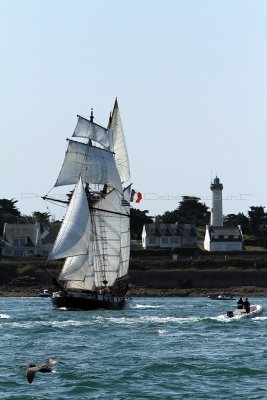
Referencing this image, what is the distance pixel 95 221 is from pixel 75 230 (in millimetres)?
8980

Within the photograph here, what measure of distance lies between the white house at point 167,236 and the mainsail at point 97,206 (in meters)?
63.2

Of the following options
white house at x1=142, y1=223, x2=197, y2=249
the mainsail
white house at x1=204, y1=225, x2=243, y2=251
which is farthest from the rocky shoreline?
the mainsail

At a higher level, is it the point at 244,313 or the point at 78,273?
the point at 78,273

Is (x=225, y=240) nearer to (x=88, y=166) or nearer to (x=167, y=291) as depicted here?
(x=167, y=291)

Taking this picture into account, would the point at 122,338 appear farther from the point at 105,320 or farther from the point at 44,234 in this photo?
the point at 44,234

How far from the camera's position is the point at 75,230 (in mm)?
98125

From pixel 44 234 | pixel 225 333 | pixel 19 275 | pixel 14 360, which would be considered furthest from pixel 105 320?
pixel 44 234

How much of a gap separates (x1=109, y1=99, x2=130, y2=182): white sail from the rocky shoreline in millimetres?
30576

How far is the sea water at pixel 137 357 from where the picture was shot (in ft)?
153

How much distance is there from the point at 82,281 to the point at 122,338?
35739 millimetres

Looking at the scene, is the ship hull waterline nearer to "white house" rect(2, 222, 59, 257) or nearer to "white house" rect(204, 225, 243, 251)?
"white house" rect(2, 222, 59, 257)

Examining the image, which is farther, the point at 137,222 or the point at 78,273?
the point at 137,222

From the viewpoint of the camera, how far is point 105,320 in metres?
84.6

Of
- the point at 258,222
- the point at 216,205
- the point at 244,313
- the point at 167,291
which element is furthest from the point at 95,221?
the point at 258,222
